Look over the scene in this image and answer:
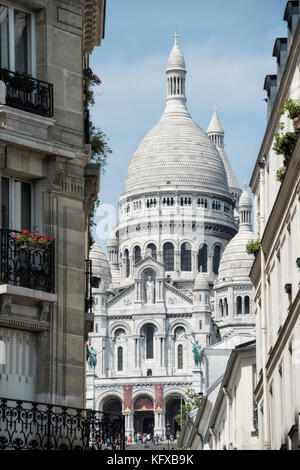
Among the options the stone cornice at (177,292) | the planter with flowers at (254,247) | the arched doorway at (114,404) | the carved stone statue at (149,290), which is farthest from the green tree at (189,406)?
the carved stone statue at (149,290)

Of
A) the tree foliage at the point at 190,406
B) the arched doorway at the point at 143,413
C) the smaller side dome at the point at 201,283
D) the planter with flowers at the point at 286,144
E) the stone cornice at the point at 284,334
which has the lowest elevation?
the stone cornice at the point at 284,334

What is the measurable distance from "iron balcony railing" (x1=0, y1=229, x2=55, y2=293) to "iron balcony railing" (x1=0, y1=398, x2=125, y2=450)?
1.82 m

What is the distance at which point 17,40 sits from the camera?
909 inches

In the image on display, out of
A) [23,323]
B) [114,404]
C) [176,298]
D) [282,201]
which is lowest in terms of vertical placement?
[23,323]

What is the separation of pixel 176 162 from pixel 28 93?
169404 millimetres

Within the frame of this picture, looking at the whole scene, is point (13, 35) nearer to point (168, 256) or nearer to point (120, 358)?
point (120, 358)

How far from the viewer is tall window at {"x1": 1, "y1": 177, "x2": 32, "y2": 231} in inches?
872

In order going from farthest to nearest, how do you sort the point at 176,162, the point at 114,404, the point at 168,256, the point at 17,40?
1. the point at 176,162
2. the point at 168,256
3. the point at 114,404
4. the point at 17,40

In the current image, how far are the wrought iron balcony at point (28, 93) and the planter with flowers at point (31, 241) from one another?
6.33ft

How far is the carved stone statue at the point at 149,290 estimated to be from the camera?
538 feet

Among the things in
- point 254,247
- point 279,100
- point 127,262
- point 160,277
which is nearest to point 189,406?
point 254,247

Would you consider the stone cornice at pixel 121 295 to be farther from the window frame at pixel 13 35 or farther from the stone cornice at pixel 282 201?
the window frame at pixel 13 35

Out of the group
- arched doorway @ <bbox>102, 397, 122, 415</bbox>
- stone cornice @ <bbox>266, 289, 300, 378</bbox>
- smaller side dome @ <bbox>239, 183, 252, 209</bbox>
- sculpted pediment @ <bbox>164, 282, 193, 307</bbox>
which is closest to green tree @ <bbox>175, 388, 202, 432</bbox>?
stone cornice @ <bbox>266, 289, 300, 378</bbox>
